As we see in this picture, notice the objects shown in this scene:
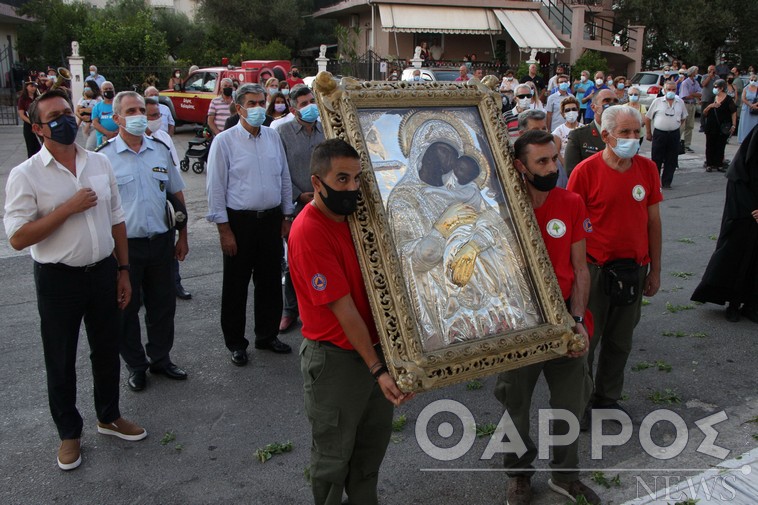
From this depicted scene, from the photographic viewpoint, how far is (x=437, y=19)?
33.1m

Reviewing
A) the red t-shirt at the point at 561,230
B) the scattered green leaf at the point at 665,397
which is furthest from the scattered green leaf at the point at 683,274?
the red t-shirt at the point at 561,230

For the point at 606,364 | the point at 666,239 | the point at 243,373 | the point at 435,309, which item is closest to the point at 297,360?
the point at 243,373

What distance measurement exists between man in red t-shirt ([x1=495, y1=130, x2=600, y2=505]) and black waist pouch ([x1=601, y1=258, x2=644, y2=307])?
27.4 inches

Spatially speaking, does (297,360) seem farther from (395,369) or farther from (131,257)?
(395,369)

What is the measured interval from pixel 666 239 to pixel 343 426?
776cm

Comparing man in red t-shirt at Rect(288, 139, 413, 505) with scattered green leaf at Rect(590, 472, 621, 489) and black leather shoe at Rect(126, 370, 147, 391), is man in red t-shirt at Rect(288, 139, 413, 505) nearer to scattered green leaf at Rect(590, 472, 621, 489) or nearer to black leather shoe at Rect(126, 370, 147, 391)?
scattered green leaf at Rect(590, 472, 621, 489)

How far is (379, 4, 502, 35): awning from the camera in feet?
106

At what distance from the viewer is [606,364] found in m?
4.66

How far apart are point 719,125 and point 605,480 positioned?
42.5 ft

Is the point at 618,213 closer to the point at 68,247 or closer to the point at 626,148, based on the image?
the point at 626,148

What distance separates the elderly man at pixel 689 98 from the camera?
1800cm

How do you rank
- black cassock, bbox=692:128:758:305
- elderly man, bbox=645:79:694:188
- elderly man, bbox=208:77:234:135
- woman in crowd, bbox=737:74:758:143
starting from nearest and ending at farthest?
black cassock, bbox=692:128:758:305 → elderly man, bbox=208:77:234:135 → elderly man, bbox=645:79:694:188 → woman in crowd, bbox=737:74:758:143

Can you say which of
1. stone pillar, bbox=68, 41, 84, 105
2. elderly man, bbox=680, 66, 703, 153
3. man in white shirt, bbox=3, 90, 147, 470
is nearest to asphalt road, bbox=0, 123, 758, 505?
man in white shirt, bbox=3, 90, 147, 470

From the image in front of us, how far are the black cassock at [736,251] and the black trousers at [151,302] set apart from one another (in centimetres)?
505
